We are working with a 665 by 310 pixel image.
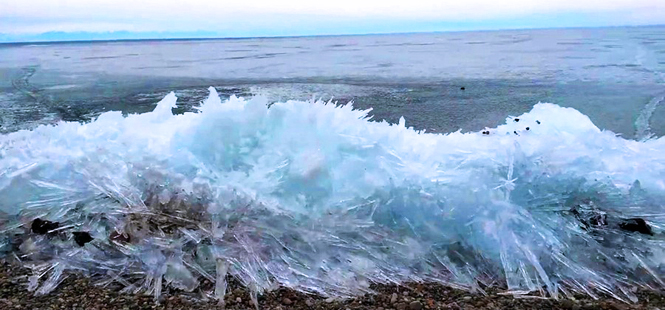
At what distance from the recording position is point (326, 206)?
110 inches

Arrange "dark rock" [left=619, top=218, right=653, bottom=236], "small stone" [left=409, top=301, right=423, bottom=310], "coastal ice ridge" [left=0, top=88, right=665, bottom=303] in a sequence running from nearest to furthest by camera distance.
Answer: "small stone" [left=409, top=301, right=423, bottom=310], "coastal ice ridge" [left=0, top=88, right=665, bottom=303], "dark rock" [left=619, top=218, right=653, bottom=236]

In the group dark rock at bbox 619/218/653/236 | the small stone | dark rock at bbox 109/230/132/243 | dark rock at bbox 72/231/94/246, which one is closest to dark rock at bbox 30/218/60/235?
dark rock at bbox 72/231/94/246

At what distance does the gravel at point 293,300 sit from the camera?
2.23 metres

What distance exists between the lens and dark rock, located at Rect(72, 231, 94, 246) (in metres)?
2.69

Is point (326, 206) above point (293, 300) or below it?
above

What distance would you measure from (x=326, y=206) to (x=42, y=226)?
58.4 inches

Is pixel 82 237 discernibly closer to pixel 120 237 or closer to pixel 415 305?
pixel 120 237

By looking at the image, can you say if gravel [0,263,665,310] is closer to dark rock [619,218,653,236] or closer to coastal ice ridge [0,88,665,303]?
coastal ice ridge [0,88,665,303]

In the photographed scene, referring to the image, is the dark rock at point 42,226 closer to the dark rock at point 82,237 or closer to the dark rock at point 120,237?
the dark rock at point 82,237

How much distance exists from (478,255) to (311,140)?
1.08 metres

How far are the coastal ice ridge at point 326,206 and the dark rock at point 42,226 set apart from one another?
1cm

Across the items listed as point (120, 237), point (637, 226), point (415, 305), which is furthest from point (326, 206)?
point (637, 226)

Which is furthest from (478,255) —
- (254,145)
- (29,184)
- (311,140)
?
(29,184)

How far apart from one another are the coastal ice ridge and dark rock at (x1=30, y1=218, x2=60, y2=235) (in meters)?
0.01
